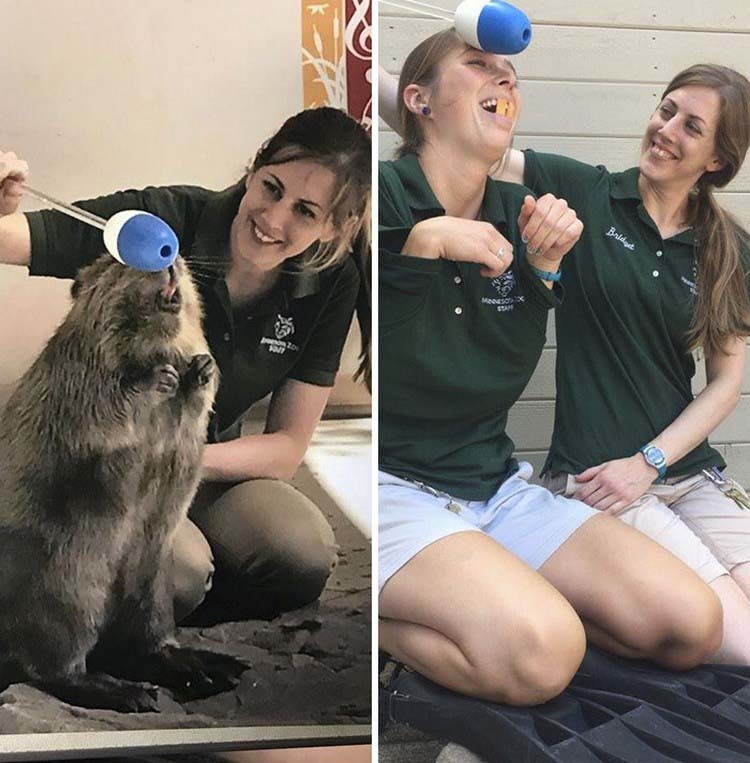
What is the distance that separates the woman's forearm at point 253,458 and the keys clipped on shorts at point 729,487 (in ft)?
2.00

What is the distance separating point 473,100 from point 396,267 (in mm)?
257

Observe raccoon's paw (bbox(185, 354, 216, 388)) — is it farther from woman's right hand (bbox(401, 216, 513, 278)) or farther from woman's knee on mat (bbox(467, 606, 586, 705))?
woman's knee on mat (bbox(467, 606, 586, 705))

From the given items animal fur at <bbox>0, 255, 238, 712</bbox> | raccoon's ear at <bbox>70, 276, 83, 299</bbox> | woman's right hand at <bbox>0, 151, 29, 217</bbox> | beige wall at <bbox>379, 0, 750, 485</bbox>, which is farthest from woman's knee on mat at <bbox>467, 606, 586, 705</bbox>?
woman's right hand at <bbox>0, 151, 29, 217</bbox>

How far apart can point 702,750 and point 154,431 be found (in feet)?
2.82

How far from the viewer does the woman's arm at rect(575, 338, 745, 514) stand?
1.28 metres

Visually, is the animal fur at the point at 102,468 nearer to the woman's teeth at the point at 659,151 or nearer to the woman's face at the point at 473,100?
the woman's face at the point at 473,100

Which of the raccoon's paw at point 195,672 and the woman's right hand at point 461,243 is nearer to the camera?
the woman's right hand at point 461,243

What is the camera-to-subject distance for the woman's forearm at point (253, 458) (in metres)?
1.33

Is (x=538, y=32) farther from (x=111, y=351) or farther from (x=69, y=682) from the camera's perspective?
(x=69, y=682)

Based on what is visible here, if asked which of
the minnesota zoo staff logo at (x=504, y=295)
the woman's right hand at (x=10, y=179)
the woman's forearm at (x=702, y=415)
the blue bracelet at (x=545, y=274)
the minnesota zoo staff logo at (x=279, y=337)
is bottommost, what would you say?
the woman's forearm at (x=702, y=415)

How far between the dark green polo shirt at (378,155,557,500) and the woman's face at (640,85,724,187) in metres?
0.20

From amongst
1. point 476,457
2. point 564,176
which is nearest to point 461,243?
point 564,176

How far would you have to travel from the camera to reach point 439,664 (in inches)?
46.8

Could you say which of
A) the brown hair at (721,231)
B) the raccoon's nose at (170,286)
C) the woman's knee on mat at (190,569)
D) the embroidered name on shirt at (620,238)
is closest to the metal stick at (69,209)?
the raccoon's nose at (170,286)
